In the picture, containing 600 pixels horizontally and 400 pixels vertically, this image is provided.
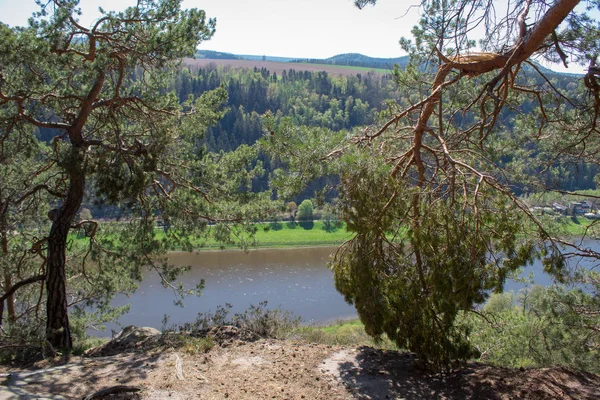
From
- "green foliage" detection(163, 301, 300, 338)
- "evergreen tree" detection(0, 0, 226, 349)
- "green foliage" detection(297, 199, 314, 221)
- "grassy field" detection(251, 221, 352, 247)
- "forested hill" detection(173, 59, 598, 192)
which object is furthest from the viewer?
"forested hill" detection(173, 59, 598, 192)

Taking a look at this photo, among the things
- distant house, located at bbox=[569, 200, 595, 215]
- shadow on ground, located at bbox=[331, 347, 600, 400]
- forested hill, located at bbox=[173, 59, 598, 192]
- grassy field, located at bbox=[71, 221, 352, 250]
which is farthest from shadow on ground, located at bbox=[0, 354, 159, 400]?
forested hill, located at bbox=[173, 59, 598, 192]

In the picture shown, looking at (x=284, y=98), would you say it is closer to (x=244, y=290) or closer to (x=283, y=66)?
(x=283, y=66)

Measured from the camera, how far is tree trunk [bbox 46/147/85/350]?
5207mm

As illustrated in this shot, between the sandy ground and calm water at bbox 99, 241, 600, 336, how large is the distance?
10625 mm

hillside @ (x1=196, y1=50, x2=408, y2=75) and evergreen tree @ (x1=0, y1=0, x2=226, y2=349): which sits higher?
hillside @ (x1=196, y1=50, x2=408, y2=75)

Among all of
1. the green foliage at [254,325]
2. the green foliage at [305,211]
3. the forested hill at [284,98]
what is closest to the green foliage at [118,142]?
the green foliage at [254,325]

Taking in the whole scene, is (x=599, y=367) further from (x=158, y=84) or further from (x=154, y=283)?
(x=154, y=283)

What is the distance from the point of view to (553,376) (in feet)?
12.6

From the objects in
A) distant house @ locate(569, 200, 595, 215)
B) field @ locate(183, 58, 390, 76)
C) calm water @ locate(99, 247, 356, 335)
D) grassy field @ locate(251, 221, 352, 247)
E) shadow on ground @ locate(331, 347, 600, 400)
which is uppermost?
field @ locate(183, 58, 390, 76)

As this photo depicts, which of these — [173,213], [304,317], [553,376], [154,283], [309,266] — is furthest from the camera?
[309,266]

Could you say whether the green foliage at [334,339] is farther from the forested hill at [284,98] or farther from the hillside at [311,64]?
the hillside at [311,64]

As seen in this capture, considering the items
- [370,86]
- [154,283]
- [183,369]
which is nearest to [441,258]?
[183,369]

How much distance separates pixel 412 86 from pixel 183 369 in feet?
12.7

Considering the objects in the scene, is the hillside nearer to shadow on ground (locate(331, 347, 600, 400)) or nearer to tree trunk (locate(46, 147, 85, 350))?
tree trunk (locate(46, 147, 85, 350))
